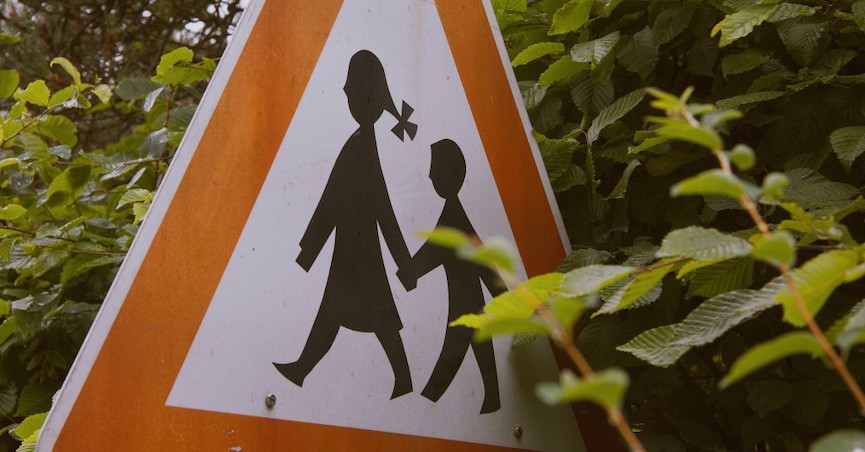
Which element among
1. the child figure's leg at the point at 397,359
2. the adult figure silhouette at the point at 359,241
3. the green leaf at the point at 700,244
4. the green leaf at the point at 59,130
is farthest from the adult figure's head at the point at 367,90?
the green leaf at the point at 59,130

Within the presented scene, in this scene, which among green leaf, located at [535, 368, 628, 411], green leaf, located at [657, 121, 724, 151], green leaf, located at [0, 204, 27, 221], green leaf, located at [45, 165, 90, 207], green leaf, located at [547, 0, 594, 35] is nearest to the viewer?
green leaf, located at [535, 368, 628, 411]

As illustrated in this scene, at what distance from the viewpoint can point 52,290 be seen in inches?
81.3

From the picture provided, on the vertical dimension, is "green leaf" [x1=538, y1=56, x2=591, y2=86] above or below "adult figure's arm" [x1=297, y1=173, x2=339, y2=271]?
above

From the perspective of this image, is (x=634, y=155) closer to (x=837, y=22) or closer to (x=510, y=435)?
(x=837, y=22)

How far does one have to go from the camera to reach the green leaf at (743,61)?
1.61 meters

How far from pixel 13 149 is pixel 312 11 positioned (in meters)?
1.80

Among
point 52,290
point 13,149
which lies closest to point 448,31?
point 52,290

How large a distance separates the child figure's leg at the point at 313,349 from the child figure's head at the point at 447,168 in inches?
12.5

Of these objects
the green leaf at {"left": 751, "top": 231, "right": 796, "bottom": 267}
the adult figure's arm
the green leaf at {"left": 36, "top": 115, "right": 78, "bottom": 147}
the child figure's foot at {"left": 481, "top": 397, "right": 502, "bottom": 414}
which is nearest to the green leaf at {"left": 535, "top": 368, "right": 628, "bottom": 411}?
the green leaf at {"left": 751, "top": 231, "right": 796, "bottom": 267}

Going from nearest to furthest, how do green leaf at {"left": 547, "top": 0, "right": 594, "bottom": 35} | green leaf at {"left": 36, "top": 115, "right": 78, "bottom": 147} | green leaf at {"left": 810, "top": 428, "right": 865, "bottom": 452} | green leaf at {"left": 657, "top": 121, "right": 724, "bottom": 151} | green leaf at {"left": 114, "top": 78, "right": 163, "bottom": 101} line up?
green leaf at {"left": 810, "top": 428, "right": 865, "bottom": 452} → green leaf at {"left": 657, "top": 121, "right": 724, "bottom": 151} → green leaf at {"left": 547, "top": 0, "right": 594, "bottom": 35} → green leaf at {"left": 36, "top": 115, "right": 78, "bottom": 147} → green leaf at {"left": 114, "top": 78, "right": 163, "bottom": 101}

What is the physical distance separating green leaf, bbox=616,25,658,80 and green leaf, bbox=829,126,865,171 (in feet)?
1.18

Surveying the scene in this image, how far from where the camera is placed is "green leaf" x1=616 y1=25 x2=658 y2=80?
5.48 feet

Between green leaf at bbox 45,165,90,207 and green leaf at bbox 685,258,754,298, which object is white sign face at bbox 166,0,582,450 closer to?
green leaf at bbox 685,258,754,298

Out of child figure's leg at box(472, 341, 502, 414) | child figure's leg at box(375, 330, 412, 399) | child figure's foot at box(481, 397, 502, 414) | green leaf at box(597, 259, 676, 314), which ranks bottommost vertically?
child figure's foot at box(481, 397, 502, 414)
